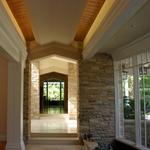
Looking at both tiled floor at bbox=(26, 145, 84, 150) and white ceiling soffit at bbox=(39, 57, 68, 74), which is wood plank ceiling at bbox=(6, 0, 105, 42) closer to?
tiled floor at bbox=(26, 145, 84, 150)

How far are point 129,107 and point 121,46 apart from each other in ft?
5.82

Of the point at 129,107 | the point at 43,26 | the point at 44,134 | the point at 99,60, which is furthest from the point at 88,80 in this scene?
the point at 43,26

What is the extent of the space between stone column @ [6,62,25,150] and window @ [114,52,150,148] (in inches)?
117

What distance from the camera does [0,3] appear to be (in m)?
4.18

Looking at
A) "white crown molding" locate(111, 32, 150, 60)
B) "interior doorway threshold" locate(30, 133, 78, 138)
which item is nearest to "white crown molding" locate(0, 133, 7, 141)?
"interior doorway threshold" locate(30, 133, 78, 138)

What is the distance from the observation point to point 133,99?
7.74m

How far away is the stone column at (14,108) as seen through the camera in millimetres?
7277

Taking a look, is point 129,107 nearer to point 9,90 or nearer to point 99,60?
point 99,60

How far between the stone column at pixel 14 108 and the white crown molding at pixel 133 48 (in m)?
2.85

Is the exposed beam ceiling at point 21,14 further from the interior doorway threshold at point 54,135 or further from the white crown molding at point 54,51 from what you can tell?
the interior doorway threshold at point 54,135

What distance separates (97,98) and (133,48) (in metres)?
2.05

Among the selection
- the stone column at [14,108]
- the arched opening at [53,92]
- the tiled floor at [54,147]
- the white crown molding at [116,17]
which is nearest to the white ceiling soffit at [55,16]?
the white crown molding at [116,17]

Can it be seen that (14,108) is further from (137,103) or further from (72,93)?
(72,93)

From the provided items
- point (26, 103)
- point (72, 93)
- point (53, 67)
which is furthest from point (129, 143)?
point (53, 67)
